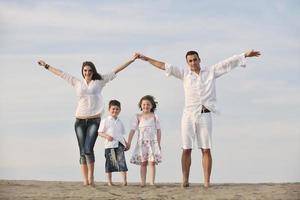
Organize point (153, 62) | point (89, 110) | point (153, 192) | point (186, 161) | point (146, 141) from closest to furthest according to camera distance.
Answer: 1. point (153, 192)
2. point (186, 161)
3. point (153, 62)
4. point (89, 110)
5. point (146, 141)

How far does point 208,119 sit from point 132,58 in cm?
194

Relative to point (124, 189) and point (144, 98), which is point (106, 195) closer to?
point (124, 189)

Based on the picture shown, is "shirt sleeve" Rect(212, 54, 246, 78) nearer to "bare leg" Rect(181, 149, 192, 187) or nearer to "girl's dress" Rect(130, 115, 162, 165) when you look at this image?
"bare leg" Rect(181, 149, 192, 187)

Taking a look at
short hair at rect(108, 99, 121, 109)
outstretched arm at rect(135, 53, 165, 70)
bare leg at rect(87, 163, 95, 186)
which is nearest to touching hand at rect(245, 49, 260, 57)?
outstretched arm at rect(135, 53, 165, 70)

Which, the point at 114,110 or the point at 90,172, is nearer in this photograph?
the point at 90,172

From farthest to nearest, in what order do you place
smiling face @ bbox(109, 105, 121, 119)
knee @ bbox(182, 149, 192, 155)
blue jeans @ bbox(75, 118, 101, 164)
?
smiling face @ bbox(109, 105, 121, 119) < blue jeans @ bbox(75, 118, 101, 164) < knee @ bbox(182, 149, 192, 155)

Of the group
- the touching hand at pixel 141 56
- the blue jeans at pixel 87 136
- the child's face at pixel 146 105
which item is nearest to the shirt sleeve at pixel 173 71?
the touching hand at pixel 141 56

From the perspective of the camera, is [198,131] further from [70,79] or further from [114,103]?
[70,79]

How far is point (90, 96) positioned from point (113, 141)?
111 centimetres

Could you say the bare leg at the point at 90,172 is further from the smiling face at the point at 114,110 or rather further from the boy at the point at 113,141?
the smiling face at the point at 114,110

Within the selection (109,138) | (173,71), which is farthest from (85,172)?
(173,71)

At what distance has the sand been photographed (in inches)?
393

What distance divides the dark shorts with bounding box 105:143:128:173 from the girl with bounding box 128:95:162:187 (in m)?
0.21

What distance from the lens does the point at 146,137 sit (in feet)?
38.5
